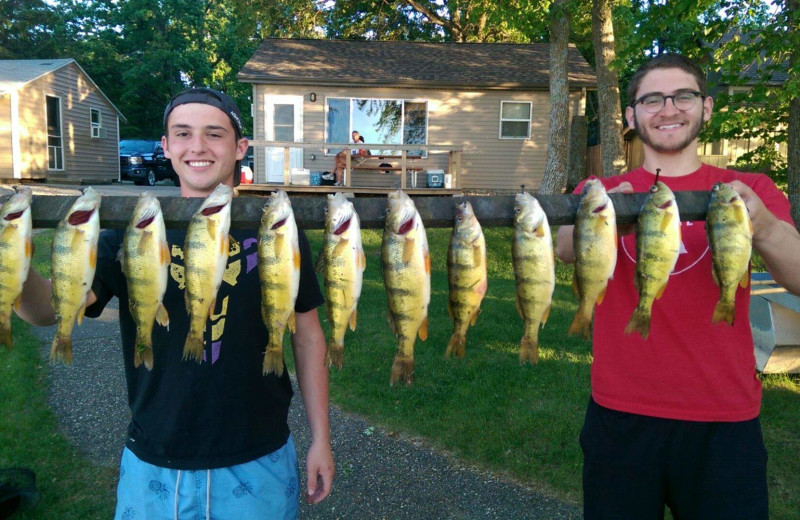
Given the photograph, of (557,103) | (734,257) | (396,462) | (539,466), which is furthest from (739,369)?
(557,103)

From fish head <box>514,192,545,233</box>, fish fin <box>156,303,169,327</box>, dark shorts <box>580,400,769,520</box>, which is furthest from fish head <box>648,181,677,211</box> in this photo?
fish fin <box>156,303,169,327</box>

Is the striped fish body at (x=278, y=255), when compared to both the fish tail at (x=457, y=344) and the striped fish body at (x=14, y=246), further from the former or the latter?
the striped fish body at (x=14, y=246)

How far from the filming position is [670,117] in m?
2.69

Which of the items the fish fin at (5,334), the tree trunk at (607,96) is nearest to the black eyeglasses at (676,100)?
the fish fin at (5,334)


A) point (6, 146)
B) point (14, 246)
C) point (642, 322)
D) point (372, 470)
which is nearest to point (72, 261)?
point (14, 246)

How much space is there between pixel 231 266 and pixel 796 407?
5591 mm

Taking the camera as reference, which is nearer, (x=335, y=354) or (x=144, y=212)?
(x=144, y=212)

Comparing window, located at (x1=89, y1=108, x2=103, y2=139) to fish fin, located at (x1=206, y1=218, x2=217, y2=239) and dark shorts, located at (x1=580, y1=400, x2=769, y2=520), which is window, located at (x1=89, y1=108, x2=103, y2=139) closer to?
fish fin, located at (x1=206, y1=218, x2=217, y2=239)

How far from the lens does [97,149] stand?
29.1 metres

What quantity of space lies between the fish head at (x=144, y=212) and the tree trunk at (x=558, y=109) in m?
14.3

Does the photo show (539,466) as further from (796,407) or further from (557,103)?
(557,103)

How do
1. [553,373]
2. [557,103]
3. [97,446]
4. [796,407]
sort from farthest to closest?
[557,103] → [553,373] → [796,407] → [97,446]

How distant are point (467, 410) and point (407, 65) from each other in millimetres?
16510

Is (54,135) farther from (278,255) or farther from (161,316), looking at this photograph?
(278,255)
